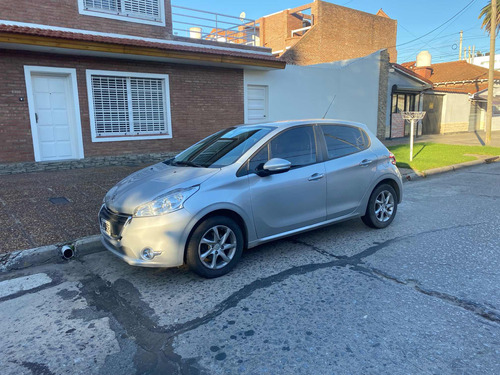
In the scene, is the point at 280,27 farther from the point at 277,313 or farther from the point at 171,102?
the point at 277,313

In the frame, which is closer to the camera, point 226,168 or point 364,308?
point 364,308

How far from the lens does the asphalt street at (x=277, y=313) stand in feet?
8.93

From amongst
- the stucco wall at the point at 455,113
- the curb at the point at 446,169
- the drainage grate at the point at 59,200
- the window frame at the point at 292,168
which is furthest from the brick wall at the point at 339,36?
the window frame at the point at 292,168

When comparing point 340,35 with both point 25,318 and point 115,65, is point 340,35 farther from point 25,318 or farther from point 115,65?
point 25,318

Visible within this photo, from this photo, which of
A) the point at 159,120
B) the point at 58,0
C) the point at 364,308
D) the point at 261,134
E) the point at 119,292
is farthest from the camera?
the point at 159,120

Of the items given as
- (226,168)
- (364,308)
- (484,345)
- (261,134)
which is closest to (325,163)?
(261,134)

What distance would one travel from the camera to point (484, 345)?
111 inches

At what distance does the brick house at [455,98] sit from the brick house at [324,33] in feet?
15.7

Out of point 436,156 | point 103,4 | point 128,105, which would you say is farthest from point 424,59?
point 128,105

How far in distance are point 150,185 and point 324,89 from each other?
13079 millimetres

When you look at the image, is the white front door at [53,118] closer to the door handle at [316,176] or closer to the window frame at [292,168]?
the window frame at [292,168]

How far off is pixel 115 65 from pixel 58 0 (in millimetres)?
2301

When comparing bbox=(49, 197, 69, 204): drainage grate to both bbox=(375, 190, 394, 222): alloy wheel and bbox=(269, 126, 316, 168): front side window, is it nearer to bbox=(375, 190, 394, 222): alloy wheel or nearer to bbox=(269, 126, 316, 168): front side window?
bbox=(269, 126, 316, 168): front side window

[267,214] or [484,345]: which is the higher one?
[267,214]
